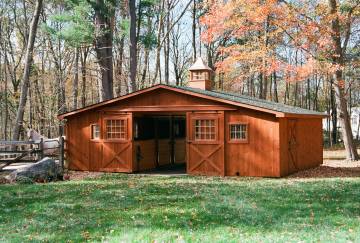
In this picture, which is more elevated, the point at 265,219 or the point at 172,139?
the point at 172,139

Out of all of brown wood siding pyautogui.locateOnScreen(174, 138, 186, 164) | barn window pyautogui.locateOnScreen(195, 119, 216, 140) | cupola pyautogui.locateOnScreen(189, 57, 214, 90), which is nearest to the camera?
barn window pyautogui.locateOnScreen(195, 119, 216, 140)

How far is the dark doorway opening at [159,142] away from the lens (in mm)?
18422

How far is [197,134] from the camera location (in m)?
16.7

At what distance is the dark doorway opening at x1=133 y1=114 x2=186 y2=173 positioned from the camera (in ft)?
60.4

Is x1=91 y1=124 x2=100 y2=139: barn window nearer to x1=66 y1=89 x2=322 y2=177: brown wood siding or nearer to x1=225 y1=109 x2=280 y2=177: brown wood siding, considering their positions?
x1=66 y1=89 x2=322 y2=177: brown wood siding

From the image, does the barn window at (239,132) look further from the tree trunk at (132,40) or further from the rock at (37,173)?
the tree trunk at (132,40)

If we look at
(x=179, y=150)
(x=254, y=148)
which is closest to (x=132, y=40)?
(x=179, y=150)

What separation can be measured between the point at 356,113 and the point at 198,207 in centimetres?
3738

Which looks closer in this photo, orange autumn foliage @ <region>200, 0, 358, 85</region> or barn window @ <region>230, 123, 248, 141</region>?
barn window @ <region>230, 123, 248, 141</region>

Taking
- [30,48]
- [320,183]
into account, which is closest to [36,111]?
[30,48]

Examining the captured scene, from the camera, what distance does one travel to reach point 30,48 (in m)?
20.6

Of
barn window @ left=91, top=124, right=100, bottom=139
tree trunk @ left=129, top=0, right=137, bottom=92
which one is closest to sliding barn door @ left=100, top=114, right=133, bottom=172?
barn window @ left=91, top=124, right=100, bottom=139

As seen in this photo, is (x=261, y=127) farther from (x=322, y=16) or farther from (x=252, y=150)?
(x=322, y=16)

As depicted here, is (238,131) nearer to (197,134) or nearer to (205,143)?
(205,143)
